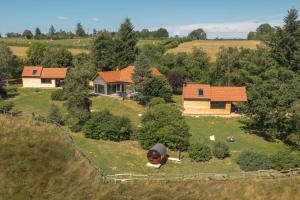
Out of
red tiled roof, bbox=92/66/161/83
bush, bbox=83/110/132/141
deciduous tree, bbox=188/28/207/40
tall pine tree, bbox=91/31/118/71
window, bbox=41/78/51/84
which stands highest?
deciduous tree, bbox=188/28/207/40

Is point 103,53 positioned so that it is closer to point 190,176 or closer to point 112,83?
point 112,83

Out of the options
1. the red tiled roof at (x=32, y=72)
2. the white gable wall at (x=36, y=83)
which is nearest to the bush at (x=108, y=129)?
the white gable wall at (x=36, y=83)

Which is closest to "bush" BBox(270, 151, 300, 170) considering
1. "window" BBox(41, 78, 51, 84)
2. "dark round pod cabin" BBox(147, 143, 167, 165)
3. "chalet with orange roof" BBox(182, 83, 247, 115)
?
"dark round pod cabin" BBox(147, 143, 167, 165)

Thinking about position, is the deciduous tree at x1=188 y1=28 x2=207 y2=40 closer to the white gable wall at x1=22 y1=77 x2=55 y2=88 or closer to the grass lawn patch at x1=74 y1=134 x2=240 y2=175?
the white gable wall at x1=22 y1=77 x2=55 y2=88

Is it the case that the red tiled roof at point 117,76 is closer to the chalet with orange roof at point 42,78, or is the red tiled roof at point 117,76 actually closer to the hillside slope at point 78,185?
the chalet with orange roof at point 42,78

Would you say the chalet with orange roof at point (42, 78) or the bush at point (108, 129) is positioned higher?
the chalet with orange roof at point (42, 78)

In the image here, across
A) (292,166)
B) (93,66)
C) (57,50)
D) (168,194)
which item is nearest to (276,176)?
(292,166)

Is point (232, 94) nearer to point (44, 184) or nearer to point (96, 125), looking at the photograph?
point (96, 125)
